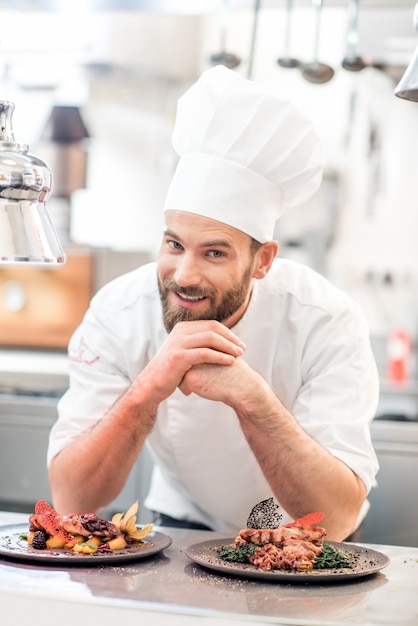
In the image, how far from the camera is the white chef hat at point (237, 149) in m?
1.96

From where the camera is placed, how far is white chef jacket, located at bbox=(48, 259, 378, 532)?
6.78 ft

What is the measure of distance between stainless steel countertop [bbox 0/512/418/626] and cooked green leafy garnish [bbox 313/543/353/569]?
0.04 m

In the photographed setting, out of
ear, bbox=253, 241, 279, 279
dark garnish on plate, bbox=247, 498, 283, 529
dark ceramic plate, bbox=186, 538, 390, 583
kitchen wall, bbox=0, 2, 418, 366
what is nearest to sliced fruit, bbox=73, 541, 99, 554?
dark ceramic plate, bbox=186, 538, 390, 583

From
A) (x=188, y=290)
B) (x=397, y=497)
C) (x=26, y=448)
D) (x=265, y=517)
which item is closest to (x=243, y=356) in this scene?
(x=188, y=290)

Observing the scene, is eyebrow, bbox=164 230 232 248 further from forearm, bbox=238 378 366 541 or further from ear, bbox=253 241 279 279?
forearm, bbox=238 378 366 541

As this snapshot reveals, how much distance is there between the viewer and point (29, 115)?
4707 mm

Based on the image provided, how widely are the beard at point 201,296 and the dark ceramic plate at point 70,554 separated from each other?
456 millimetres

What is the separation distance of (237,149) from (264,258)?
25cm

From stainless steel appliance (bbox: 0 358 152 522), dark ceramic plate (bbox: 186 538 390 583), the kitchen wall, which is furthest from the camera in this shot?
the kitchen wall

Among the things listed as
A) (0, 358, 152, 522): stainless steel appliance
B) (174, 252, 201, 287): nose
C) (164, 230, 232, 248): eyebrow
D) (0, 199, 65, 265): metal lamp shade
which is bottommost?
(0, 358, 152, 522): stainless steel appliance

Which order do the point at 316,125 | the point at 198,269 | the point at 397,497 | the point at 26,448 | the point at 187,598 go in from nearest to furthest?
1. the point at 187,598
2. the point at 198,269
3. the point at 397,497
4. the point at 26,448
5. the point at 316,125

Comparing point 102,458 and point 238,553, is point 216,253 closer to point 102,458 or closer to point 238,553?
point 102,458

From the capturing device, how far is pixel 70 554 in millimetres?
1508

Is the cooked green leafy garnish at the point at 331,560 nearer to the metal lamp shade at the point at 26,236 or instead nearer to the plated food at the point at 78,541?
the plated food at the point at 78,541
